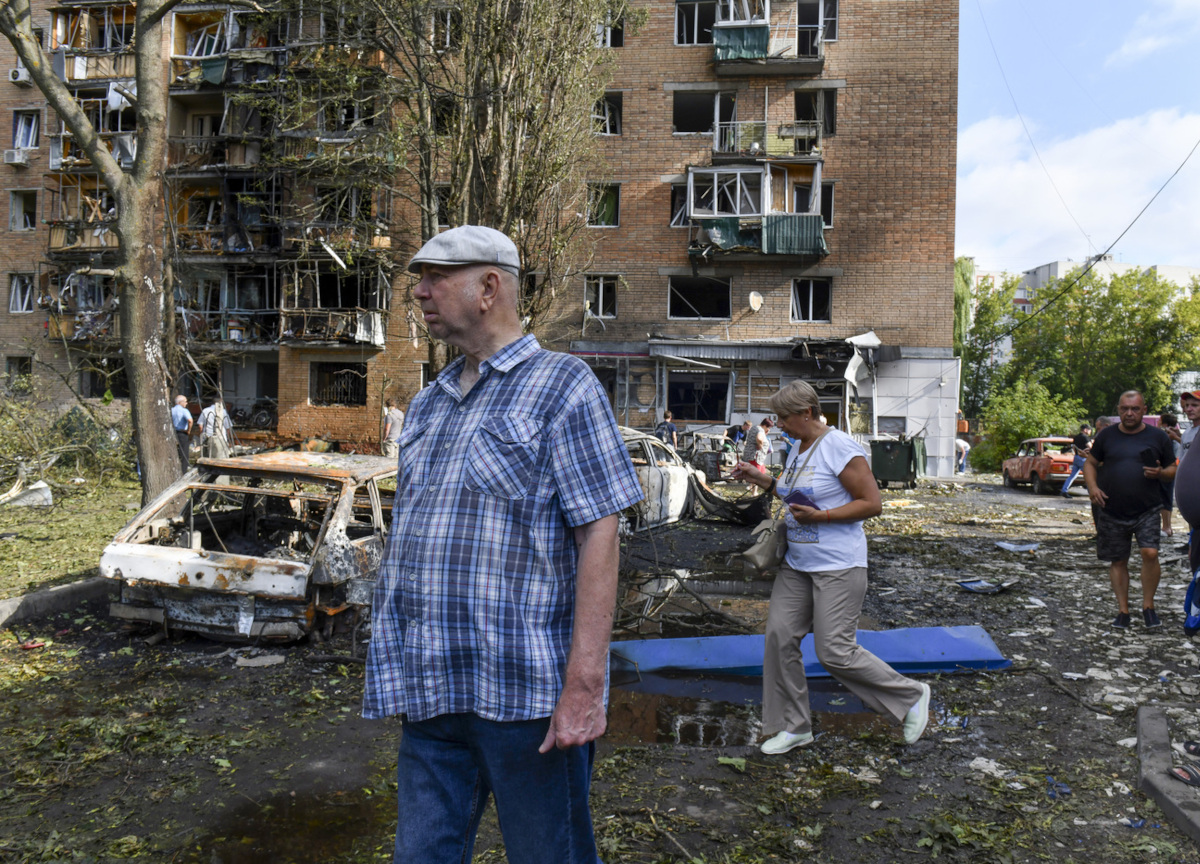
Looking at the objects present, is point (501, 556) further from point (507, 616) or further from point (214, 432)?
point (214, 432)

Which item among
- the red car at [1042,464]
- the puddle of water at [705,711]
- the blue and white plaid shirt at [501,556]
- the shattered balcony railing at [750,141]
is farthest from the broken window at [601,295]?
the blue and white plaid shirt at [501,556]

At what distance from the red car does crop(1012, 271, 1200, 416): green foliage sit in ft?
85.7

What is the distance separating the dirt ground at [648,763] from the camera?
3.43m

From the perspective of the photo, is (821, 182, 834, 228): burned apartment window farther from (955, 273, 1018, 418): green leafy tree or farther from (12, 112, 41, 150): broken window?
(12, 112, 41, 150): broken window

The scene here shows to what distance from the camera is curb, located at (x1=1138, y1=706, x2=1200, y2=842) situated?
350 cm

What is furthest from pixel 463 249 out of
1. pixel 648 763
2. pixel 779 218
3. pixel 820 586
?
pixel 779 218

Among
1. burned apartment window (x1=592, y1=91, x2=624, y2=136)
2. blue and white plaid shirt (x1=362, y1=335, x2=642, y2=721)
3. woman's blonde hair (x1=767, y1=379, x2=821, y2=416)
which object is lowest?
blue and white plaid shirt (x1=362, y1=335, x2=642, y2=721)

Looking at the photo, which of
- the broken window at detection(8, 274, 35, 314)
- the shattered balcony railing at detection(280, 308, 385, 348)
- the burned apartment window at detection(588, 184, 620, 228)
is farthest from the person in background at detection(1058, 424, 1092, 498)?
the broken window at detection(8, 274, 35, 314)

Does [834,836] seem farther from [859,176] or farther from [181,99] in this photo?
[181,99]

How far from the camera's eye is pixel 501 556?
6.22 feet

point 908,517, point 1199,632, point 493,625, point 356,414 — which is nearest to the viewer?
point 493,625

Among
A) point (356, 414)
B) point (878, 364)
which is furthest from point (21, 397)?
point (878, 364)

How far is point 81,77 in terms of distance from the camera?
1239 inches

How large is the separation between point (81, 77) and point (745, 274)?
25807 millimetres
